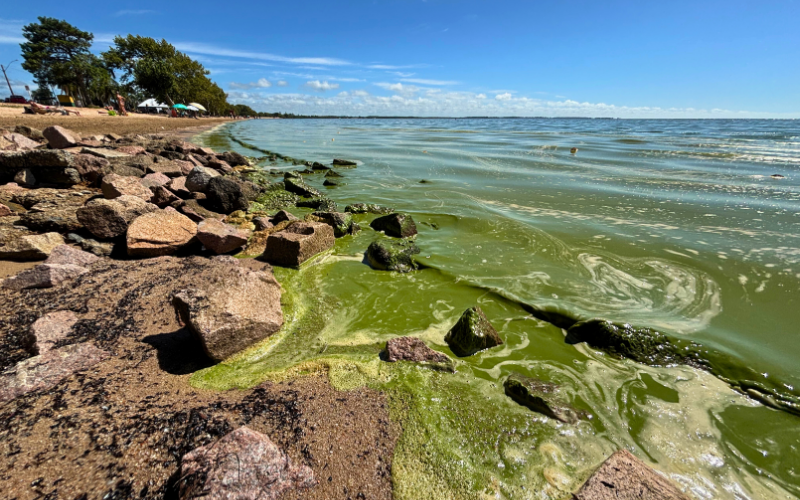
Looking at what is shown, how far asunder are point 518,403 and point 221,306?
2868 mm

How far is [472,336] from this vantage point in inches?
141

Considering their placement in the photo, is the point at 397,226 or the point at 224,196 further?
the point at 224,196

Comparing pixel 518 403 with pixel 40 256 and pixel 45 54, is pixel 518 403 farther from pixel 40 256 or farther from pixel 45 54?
pixel 45 54

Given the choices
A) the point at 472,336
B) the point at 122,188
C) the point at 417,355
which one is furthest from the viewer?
the point at 122,188

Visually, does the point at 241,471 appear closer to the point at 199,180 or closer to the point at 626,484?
the point at 626,484

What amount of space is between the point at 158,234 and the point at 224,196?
2871 mm

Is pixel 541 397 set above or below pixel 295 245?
below

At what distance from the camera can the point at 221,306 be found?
125 inches

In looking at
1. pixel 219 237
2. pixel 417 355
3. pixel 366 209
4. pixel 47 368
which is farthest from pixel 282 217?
pixel 417 355

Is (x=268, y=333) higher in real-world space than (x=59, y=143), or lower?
lower

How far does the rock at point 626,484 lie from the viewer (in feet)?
A: 6.89

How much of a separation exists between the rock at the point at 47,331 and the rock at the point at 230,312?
103 centimetres

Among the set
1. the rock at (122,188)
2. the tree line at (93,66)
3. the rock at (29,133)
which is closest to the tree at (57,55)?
the tree line at (93,66)

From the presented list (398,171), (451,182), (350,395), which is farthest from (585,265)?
(398,171)
